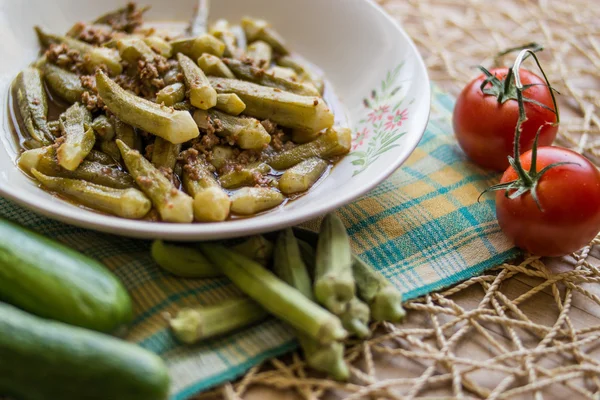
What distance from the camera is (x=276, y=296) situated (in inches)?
73.8

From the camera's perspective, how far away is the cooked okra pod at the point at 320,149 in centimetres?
260

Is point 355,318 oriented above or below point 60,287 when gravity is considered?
below

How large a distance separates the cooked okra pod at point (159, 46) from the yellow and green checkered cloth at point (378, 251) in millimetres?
969

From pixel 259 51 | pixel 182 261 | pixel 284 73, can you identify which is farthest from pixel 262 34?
pixel 182 261

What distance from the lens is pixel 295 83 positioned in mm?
2779

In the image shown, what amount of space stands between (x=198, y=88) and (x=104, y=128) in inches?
16.3

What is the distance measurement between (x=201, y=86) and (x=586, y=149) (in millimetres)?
1897

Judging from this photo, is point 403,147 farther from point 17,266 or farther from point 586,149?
point 17,266

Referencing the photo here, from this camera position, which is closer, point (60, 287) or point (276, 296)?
point (60, 287)

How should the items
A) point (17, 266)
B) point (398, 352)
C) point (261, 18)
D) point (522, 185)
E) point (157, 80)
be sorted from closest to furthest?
point (17, 266) → point (398, 352) → point (522, 185) → point (157, 80) → point (261, 18)

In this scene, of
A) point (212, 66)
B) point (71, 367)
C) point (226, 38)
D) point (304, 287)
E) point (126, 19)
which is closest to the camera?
point (71, 367)

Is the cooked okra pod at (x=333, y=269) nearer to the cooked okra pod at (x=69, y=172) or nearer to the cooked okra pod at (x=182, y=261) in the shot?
the cooked okra pod at (x=182, y=261)

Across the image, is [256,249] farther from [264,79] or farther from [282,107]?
[264,79]

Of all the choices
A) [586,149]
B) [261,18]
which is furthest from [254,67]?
[586,149]
